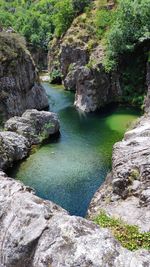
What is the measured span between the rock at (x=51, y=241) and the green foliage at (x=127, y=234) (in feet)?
15.5

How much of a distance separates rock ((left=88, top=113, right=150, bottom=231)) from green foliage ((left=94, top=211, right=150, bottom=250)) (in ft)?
2.97

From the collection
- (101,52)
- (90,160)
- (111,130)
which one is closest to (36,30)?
(101,52)

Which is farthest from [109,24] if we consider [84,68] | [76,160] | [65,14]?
[76,160]

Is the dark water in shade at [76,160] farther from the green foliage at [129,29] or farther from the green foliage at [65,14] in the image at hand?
the green foliage at [65,14]

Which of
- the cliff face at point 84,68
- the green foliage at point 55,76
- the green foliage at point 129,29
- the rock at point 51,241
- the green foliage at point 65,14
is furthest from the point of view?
the green foliage at point 55,76

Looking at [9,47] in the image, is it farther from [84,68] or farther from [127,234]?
[127,234]

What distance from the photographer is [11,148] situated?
42688 millimetres

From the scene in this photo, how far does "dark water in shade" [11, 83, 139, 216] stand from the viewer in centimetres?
3494

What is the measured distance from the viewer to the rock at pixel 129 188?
1021 inches

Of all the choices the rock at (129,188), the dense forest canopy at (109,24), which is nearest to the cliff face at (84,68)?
the dense forest canopy at (109,24)

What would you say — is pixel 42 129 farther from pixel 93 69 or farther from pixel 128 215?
pixel 128 215

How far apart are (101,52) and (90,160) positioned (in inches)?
1310

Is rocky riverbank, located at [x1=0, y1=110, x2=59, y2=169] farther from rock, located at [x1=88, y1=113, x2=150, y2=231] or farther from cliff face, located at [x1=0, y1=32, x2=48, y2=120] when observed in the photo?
rock, located at [x1=88, y1=113, x2=150, y2=231]

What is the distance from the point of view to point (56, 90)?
260 ft
